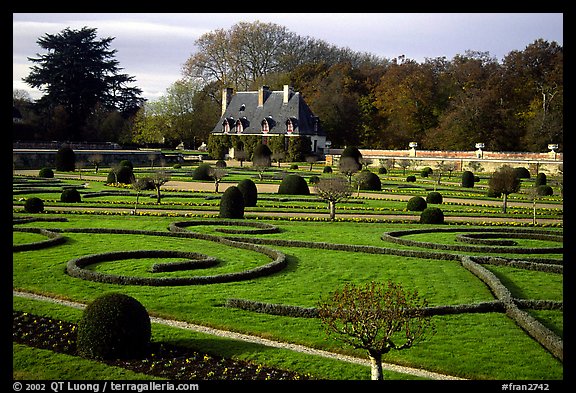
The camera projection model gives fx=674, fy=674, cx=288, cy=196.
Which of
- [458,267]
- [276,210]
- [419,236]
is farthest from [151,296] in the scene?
[276,210]

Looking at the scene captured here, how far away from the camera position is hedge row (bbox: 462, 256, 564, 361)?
10.7 meters

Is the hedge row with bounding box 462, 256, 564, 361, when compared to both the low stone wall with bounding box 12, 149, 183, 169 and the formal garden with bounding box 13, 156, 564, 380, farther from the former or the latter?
the low stone wall with bounding box 12, 149, 183, 169

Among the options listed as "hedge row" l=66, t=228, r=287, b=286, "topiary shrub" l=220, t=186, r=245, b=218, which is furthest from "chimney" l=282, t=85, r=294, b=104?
"hedge row" l=66, t=228, r=287, b=286

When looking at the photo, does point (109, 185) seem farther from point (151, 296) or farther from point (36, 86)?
point (36, 86)

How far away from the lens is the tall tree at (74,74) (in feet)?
212

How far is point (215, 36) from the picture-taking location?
3002 inches

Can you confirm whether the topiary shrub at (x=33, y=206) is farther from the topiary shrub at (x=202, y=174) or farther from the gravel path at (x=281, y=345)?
the topiary shrub at (x=202, y=174)

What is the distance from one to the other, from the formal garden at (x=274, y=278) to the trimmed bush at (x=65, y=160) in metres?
20.3

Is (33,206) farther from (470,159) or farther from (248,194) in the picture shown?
(470,159)

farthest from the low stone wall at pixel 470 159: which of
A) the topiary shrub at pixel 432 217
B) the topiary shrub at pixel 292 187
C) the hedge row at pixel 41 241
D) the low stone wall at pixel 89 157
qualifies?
the hedge row at pixel 41 241

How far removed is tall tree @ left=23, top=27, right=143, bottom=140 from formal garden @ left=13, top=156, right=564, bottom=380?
127 feet

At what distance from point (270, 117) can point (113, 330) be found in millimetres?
65112
